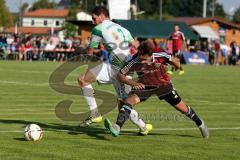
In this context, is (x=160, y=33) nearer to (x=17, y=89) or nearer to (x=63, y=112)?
(x=17, y=89)

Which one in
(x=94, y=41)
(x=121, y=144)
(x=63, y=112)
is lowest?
(x=63, y=112)

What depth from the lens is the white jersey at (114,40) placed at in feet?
40.7

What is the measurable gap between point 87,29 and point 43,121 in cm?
5954

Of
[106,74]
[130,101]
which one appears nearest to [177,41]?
[106,74]

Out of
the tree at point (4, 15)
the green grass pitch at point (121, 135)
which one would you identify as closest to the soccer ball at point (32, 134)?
the green grass pitch at point (121, 135)

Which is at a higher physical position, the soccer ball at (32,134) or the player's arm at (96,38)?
the player's arm at (96,38)

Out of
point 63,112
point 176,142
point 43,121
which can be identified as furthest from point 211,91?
point 176,142

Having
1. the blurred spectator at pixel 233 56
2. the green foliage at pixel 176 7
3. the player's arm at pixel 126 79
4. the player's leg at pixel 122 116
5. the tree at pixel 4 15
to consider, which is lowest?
the green foliage at pixel 176 7

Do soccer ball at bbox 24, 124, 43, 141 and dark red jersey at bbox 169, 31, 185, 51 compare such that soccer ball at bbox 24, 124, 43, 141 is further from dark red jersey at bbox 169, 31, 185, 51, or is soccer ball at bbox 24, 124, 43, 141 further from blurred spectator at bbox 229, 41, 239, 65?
blurred spectator at bbox 229, 41, 239, 65

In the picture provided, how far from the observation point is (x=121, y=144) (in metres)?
10.8

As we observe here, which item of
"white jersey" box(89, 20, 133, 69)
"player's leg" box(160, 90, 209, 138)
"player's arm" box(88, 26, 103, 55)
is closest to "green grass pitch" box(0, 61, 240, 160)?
"player's leg" box(160, 90, 209, 138)

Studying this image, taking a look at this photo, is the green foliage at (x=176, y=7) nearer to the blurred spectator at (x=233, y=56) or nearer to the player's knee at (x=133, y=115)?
the blurred spectator at (x=233, y=56)

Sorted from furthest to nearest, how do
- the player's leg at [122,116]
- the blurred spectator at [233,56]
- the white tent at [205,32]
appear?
1. the white tent at [205,32]
2. the blurred spectator at [233,56]
3. the player's leg at [122,116]

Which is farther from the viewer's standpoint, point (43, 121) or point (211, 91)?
point (211, 91)
